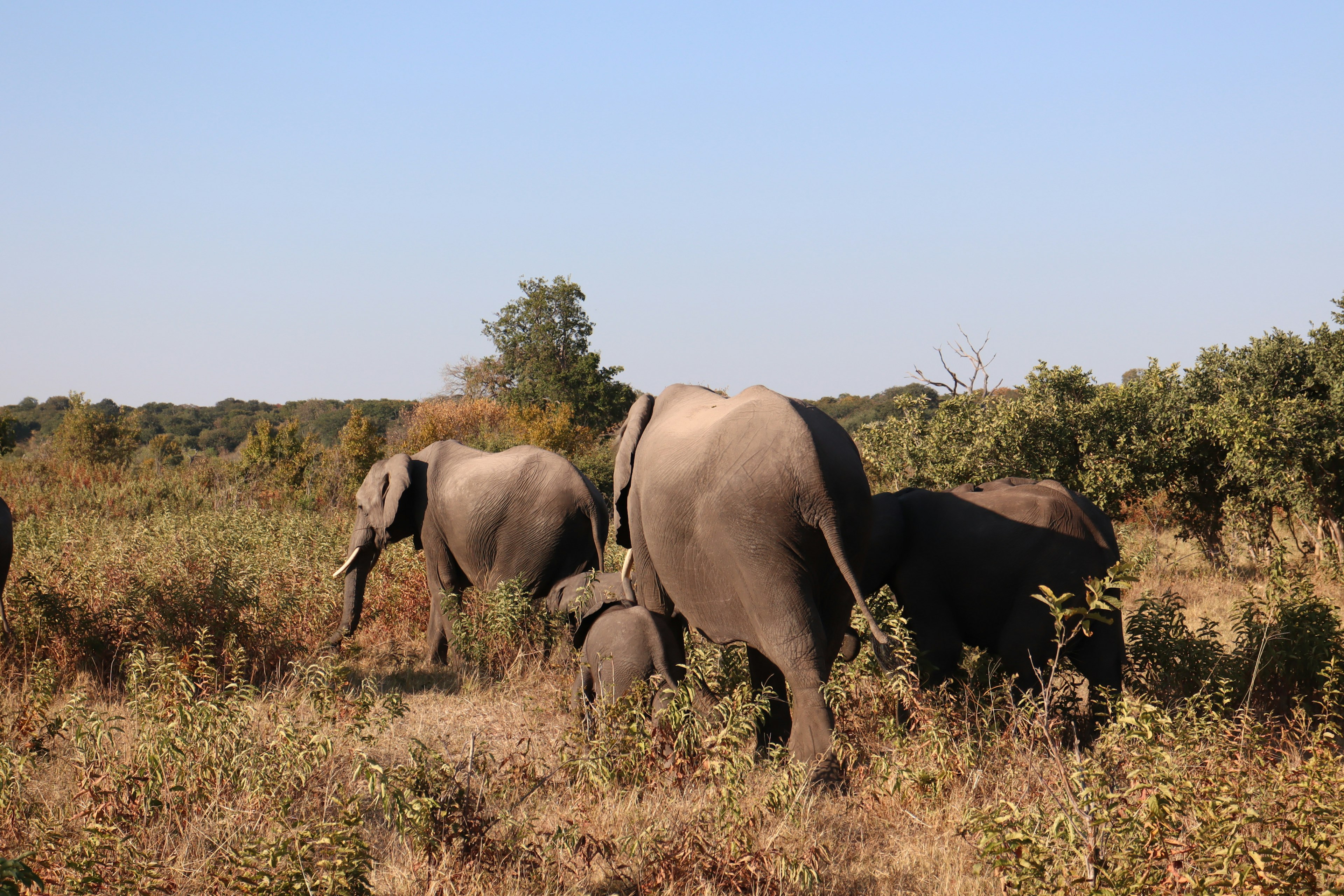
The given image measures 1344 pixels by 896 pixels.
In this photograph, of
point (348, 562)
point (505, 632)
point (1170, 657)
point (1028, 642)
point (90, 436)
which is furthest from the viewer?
point (90, 436)

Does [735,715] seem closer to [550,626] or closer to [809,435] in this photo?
[809,435]

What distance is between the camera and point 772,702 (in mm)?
6402

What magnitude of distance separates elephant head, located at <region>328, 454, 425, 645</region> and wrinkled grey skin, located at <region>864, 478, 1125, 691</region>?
5.61 metres

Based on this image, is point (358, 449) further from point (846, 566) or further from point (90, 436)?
point (846, 566)

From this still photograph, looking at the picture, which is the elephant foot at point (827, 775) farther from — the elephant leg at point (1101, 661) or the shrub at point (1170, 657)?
the shrub at point (1170, 657)

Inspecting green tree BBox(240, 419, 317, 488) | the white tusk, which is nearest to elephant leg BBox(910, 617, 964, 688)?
the white tusk

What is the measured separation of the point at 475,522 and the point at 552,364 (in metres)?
36.6

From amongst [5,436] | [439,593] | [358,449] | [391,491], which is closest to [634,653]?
[439,593]

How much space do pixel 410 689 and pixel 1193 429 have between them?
1068 centimetres

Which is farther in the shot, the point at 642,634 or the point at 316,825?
the point at 642,634

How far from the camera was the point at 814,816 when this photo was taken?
492cm

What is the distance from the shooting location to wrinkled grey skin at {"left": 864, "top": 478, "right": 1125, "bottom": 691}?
22.1ft

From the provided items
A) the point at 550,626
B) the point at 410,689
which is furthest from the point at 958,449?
the point at 410,689

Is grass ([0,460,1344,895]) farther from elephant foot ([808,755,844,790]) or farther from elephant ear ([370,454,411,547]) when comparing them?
elephant ear ([370,454,411,547])
